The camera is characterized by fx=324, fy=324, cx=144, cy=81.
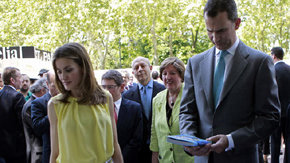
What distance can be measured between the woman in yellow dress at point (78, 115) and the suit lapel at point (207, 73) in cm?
85

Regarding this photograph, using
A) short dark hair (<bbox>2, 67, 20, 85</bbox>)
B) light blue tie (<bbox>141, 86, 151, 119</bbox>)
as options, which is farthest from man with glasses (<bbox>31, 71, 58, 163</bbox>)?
short dark hair (<bbox>2, 67, 20, 85</bbox>)

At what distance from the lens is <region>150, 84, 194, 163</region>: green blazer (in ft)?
12.1

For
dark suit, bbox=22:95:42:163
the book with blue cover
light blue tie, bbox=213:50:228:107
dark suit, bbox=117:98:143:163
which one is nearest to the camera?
the book with blue cover

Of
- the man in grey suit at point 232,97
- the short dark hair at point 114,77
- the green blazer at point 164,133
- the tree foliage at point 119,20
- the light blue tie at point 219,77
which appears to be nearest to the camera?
the man in grey suit at point 232,97

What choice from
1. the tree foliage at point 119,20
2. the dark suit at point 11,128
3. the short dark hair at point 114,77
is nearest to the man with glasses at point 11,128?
the dark suit at point 11,128

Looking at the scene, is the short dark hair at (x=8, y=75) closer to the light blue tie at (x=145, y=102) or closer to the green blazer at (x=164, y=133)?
the light blue tie at (x=145, y=102)

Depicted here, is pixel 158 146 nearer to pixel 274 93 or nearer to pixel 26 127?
pixel 274 93

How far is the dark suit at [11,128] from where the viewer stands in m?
5.63

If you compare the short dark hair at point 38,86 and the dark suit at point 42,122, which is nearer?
the dark suit at point 42,122

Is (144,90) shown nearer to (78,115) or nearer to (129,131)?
(129,131)

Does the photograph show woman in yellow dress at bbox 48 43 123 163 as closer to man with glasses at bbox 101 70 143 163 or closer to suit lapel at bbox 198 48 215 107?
suit lapel at bbox 198 48 215 107

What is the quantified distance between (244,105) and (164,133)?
5.17 feet

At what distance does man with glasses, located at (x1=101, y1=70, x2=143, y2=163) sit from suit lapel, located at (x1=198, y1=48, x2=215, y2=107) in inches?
69.5

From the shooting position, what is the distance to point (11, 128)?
18.7ft
